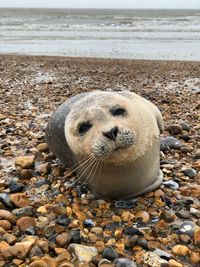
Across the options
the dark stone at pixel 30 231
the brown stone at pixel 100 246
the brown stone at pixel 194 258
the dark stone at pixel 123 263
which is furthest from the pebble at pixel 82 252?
the brown stone at pixel 194 258

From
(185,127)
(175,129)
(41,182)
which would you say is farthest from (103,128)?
(185,127)

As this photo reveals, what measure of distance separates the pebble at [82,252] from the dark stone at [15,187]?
120 cm

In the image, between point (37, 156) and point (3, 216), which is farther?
point (37, 156)

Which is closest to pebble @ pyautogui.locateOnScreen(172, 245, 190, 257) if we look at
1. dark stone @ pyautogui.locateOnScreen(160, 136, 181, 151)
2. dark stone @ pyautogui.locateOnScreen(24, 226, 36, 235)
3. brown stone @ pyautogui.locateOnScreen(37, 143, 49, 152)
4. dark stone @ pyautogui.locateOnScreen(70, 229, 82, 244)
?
dark stone @ pyautogui.locateOnScreen(70, 229, 82, 244)

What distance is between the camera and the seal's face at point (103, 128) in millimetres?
3074

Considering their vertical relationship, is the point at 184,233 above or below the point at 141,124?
below

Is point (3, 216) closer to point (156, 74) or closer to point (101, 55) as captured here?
point (156, 74)

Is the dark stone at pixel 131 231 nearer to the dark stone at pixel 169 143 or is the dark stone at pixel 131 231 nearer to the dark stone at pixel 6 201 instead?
the dark stone at pixel 6 201

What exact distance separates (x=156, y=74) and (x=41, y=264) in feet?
29.7

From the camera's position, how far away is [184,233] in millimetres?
3025

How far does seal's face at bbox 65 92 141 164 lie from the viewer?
121 inches

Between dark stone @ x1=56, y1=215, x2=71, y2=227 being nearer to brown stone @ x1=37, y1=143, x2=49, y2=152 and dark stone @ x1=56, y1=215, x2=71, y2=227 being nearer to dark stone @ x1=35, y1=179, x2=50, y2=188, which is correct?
dark stone @ x1=35, y1=179, x2=50, y2=188

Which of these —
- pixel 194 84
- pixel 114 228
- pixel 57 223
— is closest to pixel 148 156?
pixel 114 228

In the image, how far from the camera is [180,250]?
2.81 metres
